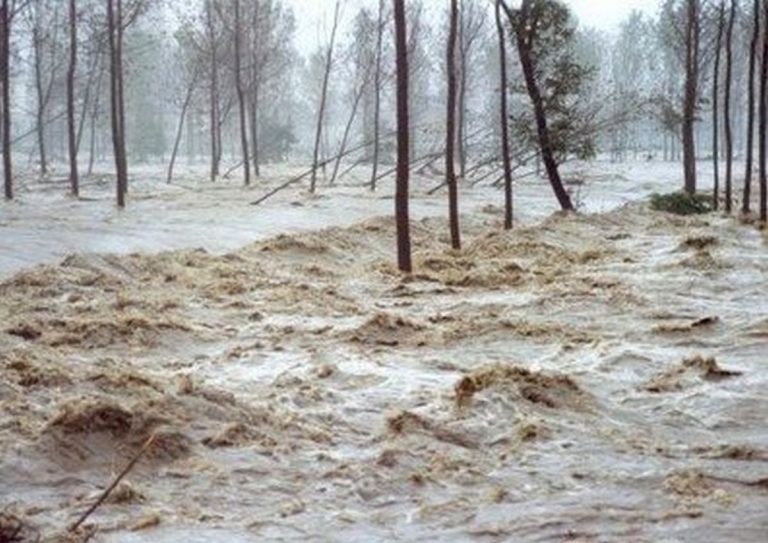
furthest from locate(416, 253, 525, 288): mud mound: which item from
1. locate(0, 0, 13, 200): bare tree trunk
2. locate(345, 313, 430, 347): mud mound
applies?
locate(0, 0, 13, 200): bare tree trunk

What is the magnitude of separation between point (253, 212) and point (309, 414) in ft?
51.4

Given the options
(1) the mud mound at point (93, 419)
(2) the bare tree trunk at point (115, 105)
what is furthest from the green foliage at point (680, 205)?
(1) the mud mound at point (93, 419)

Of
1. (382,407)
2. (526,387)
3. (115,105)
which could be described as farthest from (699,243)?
(115,105)

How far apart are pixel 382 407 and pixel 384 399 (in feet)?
0.60

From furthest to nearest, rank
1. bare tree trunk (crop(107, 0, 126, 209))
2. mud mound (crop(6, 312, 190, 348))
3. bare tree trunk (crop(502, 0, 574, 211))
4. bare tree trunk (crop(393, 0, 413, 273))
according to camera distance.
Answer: bare tree trunk (crop(107, 0, 126, 209))
bare tree trunk (crop(502, 0, 574, 211))
bare tree trunk (crop(393, 0, 413, 273))
mud mound (crop(6, 312, 190, 348))

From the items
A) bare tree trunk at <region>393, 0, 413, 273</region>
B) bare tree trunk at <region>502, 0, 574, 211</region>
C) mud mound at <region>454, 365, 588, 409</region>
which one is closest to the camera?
mud mound at <region>454, 365, 588, 409</region>

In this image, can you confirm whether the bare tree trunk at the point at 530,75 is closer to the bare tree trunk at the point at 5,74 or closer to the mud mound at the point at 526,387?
the bare tree trunk at the point at 5,74

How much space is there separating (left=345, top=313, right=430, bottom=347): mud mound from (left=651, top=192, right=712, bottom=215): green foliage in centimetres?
1528

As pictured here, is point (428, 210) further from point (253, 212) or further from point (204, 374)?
point (204, 374)

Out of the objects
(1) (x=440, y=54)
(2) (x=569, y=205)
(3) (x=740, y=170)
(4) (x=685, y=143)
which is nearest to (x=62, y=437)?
(2) (x=569, y=205)

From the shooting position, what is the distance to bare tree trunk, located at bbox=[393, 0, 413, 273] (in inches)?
468

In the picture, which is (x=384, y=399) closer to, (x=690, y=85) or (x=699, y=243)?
(x=699, y=243)

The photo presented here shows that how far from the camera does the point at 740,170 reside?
153 ft

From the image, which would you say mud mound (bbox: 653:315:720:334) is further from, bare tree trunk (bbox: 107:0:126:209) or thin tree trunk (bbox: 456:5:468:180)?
thin tree trunk (bbox: 456:5:468:180)
